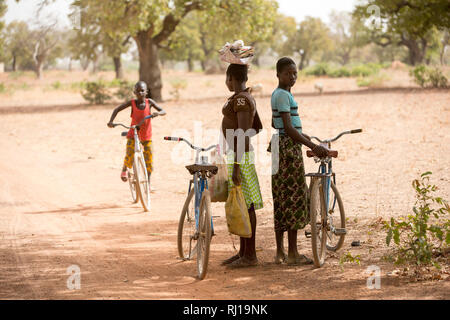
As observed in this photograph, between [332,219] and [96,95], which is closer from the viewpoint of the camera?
[332,219]

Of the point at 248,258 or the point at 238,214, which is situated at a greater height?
the point at 238,214

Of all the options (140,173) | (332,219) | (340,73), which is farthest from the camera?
(340,73)

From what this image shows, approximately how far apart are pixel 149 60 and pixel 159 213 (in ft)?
59.6

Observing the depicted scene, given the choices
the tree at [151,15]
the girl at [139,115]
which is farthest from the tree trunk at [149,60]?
the girl at [139,115]

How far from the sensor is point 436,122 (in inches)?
596

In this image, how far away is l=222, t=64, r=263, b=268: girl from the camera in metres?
4.86

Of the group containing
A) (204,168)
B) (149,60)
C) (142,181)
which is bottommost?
(142,181)

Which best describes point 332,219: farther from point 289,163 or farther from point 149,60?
point 149,60

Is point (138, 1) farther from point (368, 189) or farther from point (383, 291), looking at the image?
point (383, 291)

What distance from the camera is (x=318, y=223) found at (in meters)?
5.13

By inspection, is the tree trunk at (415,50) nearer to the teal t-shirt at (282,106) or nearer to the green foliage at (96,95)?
the green foliage at (96,95)

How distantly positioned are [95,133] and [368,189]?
32.8ft

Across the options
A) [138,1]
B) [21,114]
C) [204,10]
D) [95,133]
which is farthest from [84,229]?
[204,10]

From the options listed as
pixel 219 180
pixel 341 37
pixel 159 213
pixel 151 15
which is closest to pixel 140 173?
pixel 159 213
